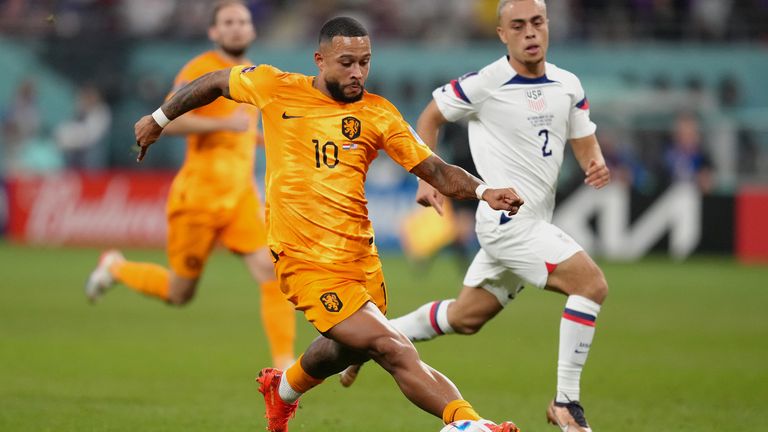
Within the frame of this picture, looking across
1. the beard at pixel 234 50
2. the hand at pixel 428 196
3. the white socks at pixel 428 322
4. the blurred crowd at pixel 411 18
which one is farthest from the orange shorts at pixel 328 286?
the blurred crowd at pixel 411 18

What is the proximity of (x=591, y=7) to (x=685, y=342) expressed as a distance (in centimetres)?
1517

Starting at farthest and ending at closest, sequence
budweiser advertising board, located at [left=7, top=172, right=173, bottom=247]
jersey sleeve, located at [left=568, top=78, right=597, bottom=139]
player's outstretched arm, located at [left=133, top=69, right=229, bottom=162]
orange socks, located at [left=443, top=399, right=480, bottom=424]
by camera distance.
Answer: budweiser advertising board, located at [left=7, top=172, right=173, bottom=247]
jersey sleeve, located at [left=568, top=78, right=597, bottom=139]
player's outstretched arm, located at [left=133, top=69, right=229, bottom=162]
orange socks, located at [left=443, top=399, right=480, bottom=424]

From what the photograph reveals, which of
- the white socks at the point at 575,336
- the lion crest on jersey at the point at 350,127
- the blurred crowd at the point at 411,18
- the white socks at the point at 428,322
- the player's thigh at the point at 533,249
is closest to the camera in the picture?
the lion crest on jersey at the point at 350,127

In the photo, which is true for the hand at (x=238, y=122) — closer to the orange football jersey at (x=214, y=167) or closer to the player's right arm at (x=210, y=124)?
the player's right arm at (x=210, y=124)

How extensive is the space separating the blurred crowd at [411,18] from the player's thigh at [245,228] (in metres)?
16.9

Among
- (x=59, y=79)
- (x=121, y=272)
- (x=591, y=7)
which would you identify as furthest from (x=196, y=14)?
(x=121, y=272)

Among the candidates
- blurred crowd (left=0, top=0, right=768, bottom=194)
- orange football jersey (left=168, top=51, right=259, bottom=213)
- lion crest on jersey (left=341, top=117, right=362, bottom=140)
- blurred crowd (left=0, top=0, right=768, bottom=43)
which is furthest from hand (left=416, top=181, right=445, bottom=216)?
blurred crowd (left=0, top=0, right=768, bottom=43)

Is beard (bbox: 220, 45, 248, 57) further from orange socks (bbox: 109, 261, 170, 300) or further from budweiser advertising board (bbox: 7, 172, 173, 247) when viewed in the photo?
budweiser advertising board (bbox: 7, 172, 173, 247)

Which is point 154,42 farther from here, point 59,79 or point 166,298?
point 166,298

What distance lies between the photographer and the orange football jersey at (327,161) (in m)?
6.53

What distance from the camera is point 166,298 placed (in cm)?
1031

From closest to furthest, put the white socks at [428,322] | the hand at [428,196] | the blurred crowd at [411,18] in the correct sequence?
the hand at [428,196], the white socks at [428,322], the blurred crowd at [411,18]

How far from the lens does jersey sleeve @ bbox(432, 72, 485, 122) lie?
7.94 m

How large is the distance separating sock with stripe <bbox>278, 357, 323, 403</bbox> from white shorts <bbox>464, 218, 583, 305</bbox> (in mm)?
1522
